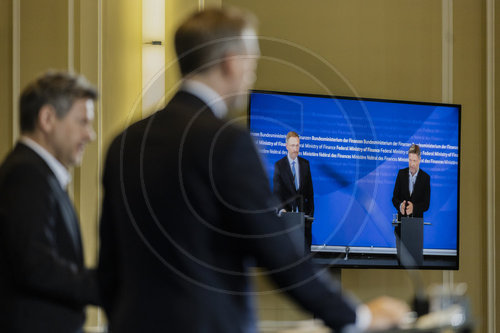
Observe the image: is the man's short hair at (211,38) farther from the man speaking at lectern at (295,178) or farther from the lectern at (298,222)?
the man speaking at lectern at (295,178)

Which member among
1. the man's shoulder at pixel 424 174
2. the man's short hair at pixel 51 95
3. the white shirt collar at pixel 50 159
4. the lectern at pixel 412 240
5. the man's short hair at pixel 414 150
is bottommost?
the lectern at pixel 412 240

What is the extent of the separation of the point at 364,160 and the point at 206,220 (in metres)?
4.73

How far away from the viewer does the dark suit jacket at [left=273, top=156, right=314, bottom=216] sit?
20.6 ft

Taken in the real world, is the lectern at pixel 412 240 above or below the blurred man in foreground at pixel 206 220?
below

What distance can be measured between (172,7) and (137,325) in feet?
14.5

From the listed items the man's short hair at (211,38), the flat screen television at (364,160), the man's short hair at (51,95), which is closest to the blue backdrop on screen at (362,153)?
the flat screen television at (364,160)

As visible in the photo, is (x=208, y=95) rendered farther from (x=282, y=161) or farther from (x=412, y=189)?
(x=412, y=189)

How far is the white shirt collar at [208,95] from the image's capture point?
212cm

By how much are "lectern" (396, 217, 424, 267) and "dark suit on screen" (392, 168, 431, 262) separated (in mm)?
68

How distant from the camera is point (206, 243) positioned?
198 centimetres

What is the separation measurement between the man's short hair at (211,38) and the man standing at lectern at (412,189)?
15.5 ft

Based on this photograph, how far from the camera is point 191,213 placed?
198cm

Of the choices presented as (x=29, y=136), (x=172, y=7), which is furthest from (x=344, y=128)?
(x=29, y=136)

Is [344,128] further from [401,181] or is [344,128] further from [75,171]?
[75,171]
